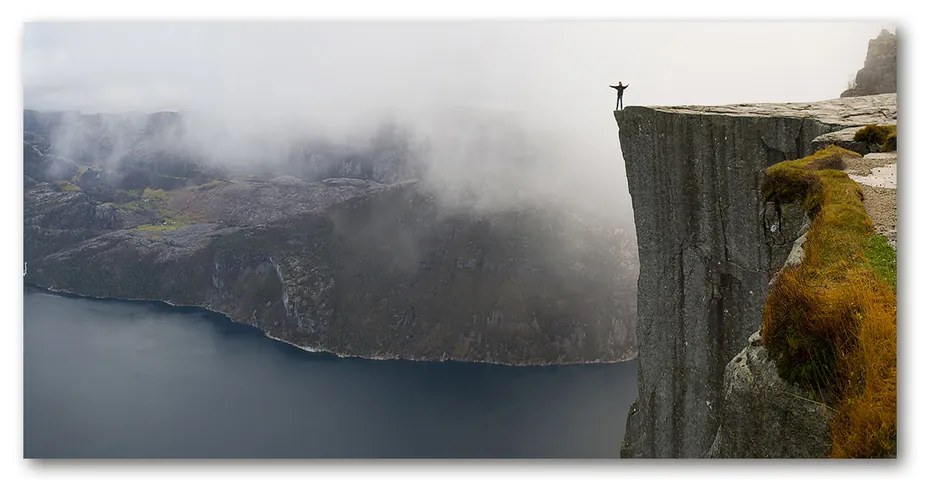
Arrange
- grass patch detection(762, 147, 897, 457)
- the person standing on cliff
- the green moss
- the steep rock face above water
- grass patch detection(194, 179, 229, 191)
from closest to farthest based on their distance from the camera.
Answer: grass patch detection(762, 147, 897, 457), the green moss, the person standing on cliff, grass patch detection(194, 179, 229, 191), the steep rock face above water

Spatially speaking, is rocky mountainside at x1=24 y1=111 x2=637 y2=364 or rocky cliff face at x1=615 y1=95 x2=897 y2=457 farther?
rocky mountainside at x1=24 y1=111 x2=637 y2=364

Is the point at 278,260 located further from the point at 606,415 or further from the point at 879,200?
the point at 879,200

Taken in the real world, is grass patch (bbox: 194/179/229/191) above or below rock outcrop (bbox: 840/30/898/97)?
below

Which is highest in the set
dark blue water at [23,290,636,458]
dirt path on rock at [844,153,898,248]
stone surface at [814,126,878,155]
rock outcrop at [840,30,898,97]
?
rock outcrop at [840,30,898,97]

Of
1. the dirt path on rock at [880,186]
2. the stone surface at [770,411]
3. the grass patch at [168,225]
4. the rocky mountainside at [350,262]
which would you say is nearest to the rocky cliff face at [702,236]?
the dirt path on rock at [880,186]

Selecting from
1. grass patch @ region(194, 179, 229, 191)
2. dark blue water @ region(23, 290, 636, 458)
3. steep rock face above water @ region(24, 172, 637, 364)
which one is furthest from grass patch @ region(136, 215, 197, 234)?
dark blue water @ region(23, 290, 636, 458)

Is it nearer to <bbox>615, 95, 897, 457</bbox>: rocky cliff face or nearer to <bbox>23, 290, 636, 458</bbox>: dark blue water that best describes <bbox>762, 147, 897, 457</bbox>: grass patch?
<bbox>615, 95, 897, 457</bbox>: rocky cliff face

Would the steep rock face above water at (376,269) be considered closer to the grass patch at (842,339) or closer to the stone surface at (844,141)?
the stone surface at (844,141)

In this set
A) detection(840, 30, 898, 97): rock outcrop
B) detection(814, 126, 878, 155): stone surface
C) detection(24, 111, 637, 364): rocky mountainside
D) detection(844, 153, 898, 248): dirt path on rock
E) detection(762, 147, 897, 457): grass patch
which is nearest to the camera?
detection(762, 147, 897, 457): grass patch
